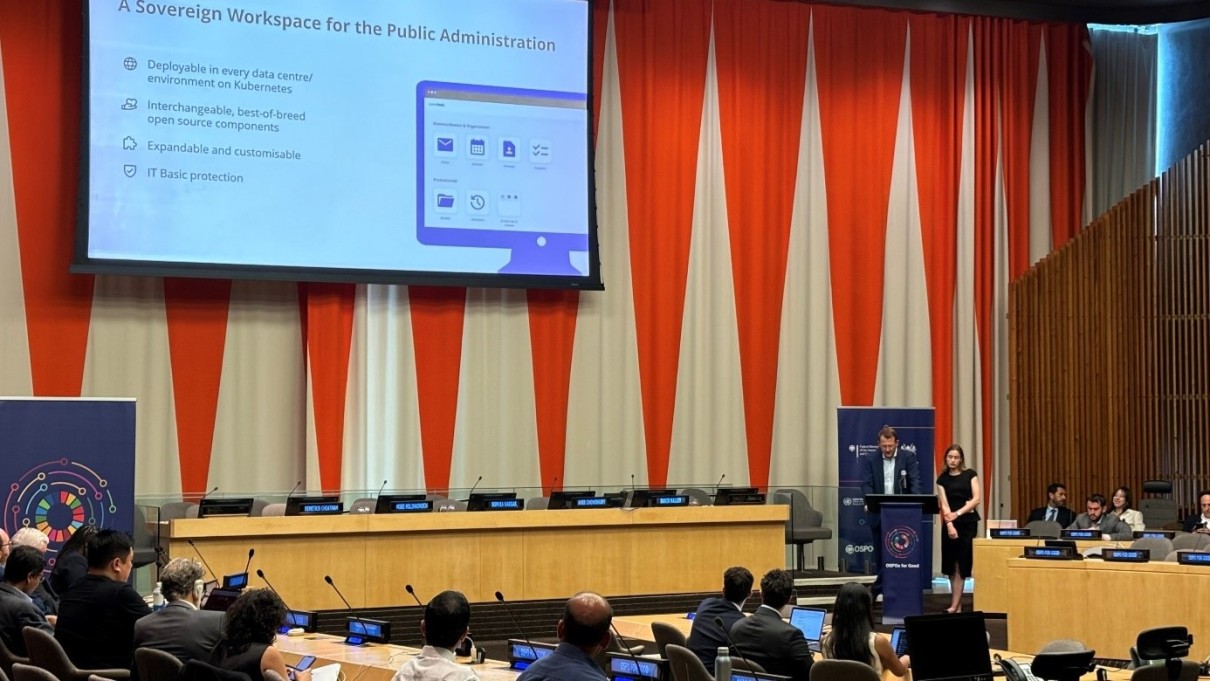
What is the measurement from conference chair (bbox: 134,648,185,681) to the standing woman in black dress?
702 centimetres

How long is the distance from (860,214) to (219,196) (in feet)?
19.2

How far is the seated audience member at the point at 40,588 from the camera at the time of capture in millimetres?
Answer: 6488

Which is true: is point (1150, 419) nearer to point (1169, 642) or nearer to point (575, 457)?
point (575, 457)

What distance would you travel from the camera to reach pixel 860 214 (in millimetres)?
13906

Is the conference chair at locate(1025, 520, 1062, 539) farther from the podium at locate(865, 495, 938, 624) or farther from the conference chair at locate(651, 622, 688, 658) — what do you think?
the conference chair at locate(651, 622, 688, 658)

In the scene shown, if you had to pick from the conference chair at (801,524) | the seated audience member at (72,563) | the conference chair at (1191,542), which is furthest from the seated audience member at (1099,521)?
the seated audience member at (72,563)

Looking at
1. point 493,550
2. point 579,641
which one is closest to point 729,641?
point 579,641

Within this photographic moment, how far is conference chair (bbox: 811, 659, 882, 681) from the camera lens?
4926mm

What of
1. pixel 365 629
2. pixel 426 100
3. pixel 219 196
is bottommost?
pixel 365 629

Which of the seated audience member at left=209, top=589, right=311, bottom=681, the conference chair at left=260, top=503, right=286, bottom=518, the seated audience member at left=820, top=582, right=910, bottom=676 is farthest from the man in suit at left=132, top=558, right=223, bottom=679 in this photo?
the conference chair at left=260, top=503, right=286, bottom=518

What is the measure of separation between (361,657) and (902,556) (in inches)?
209

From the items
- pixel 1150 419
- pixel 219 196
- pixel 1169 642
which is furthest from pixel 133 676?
pixel 1150 419

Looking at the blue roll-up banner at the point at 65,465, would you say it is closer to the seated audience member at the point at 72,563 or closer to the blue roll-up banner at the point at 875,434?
the seated audience member at the point at 72,563

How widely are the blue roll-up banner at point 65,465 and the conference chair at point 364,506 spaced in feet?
4.94
